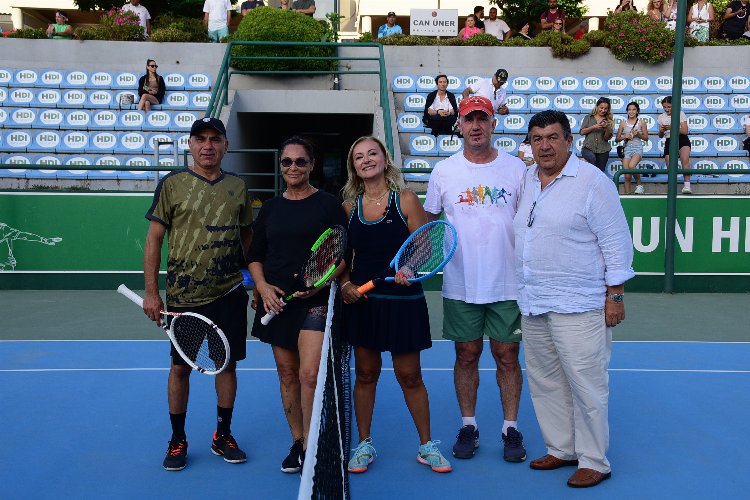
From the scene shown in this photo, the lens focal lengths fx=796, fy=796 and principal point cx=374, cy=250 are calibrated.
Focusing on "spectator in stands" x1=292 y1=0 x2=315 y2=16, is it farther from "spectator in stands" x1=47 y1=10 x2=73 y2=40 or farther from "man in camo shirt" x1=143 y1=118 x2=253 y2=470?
"man in camo shirt" x1=143 y1=118 x2=253 y2=470

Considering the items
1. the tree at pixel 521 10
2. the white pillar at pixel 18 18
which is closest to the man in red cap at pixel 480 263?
the tree at pixel 521 10

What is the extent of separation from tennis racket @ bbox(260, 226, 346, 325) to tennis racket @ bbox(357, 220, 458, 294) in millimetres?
223

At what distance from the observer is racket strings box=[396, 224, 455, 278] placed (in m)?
4.27

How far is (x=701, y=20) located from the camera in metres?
18.2

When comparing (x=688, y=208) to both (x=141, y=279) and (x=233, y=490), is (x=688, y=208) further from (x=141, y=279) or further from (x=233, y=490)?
(x=233, y=490)

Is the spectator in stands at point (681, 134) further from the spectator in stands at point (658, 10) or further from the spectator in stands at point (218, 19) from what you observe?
the spectator in stands at point (218, 19)

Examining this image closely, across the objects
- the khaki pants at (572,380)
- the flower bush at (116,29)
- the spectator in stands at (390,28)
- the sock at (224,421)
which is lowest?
the sock at (224,421)

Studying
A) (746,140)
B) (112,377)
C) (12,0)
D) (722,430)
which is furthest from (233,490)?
(12,0)

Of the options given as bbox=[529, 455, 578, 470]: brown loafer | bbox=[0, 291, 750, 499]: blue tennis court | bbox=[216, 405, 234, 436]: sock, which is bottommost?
bbox=[0, 291, 750, 499]: blue tennis court

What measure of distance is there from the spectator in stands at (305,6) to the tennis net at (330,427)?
1367 cm

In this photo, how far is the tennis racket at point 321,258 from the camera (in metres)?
4.22

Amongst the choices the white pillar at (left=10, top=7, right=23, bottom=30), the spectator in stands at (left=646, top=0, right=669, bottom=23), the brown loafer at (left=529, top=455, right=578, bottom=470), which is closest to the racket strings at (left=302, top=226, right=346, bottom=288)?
the brown loafer at (left=529, top=455, right=578, bottom=470)

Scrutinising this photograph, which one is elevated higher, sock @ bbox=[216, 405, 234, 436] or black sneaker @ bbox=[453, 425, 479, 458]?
sock @ bbox=[216, 405, 234, 436]

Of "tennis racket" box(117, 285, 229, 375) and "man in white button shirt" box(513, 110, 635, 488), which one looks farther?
"tennis racket" box(117, 285, 229, 375)
